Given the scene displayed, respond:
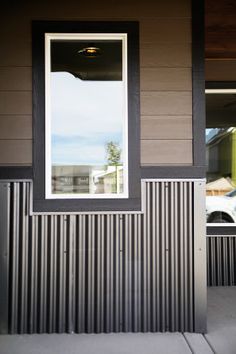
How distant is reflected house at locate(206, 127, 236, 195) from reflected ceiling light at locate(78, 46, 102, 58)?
2.01 m

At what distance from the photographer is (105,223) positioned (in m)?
3.13

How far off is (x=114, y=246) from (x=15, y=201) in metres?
0.83

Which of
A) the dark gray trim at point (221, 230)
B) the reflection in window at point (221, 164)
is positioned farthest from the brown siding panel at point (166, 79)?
the dark gray trim at point (221, 230)

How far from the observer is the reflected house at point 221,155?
186 inches

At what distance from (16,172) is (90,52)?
1.11 m

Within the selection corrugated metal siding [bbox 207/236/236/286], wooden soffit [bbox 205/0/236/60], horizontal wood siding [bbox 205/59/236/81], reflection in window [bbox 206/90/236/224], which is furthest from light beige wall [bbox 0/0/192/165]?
corrugated metal siding [bbox 207/236/236/286]

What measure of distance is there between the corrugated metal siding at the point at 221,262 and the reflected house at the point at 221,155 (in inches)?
23.7

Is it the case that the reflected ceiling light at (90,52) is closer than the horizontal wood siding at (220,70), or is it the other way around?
the reflected ceiling light at (90,52)

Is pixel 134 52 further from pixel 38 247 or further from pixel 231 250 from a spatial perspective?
pixel 231 250

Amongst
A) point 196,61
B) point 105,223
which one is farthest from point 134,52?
point 105,223

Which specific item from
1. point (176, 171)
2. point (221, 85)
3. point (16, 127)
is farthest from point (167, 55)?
point (221, 85)

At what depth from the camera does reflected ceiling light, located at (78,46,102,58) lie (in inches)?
126

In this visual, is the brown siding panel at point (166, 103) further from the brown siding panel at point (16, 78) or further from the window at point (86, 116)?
the brown siding panel at point (16, 78)

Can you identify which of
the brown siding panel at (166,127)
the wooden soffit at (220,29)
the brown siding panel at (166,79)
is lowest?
the brown siding panel at (166,127)
